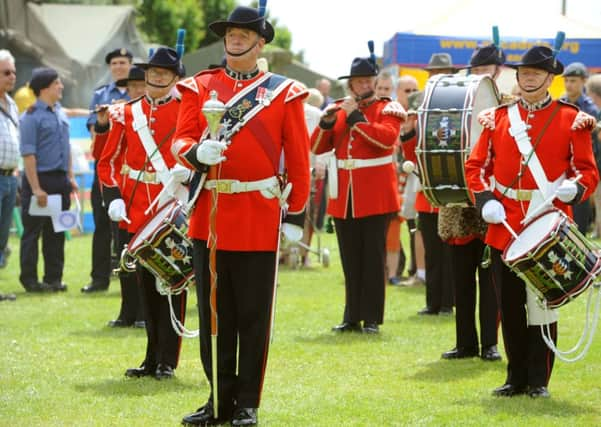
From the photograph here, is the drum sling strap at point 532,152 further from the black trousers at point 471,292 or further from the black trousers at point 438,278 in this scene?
the black trousers at point 438,278

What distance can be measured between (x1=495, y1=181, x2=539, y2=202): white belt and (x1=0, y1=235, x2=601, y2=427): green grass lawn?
1.22 m

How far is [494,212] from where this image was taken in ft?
24.1

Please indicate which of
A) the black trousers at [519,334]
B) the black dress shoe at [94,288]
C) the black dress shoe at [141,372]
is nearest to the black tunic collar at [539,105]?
the black trousers at [519,334]

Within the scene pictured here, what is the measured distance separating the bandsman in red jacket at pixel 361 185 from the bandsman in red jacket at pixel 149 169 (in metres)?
2.03

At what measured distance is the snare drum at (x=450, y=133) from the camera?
8.65 metres

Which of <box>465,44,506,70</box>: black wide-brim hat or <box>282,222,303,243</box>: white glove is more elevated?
<box>465,44,506,70</box>: black wide-brim hat

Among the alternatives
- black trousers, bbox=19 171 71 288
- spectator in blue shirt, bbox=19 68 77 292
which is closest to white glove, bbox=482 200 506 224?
spectator in blue shirt, bbox=19 68 77 292

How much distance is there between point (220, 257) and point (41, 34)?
27.5 metres

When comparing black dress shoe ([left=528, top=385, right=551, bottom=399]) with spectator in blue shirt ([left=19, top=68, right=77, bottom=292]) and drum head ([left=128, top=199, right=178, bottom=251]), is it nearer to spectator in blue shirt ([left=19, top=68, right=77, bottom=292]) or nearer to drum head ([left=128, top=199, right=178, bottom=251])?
drum head ([left=128, top=199, right=178, bottom=251])

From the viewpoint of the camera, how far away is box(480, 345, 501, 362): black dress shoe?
29.3 feet

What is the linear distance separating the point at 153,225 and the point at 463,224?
7.44 ft

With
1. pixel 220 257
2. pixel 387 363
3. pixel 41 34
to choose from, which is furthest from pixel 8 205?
pixel 41 34

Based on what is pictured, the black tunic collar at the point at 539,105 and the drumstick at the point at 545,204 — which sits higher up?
the black tunic collar at the point at 539,105

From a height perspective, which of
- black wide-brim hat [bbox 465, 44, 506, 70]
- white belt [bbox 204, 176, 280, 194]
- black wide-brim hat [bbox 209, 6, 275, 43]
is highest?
black wide-brim hat [bbox 209, 6, 275, 43]
